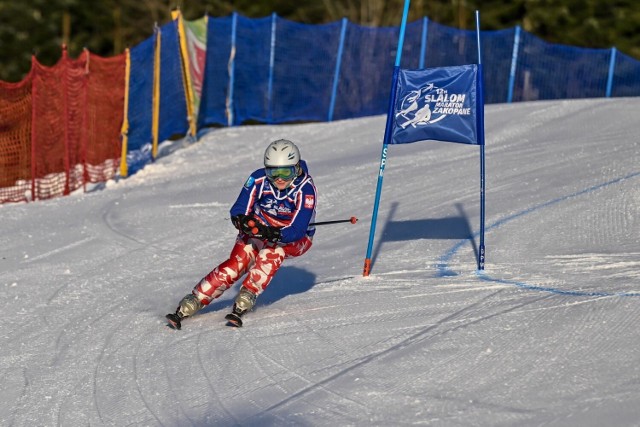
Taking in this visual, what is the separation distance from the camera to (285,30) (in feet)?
80.9

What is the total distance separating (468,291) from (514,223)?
124 inches

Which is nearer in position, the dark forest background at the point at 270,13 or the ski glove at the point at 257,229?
the ski glove at the point at 257,229

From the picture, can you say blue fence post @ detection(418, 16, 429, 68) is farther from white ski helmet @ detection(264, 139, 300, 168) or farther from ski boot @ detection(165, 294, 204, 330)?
ski boot @ detection(165, 294, 204, 330)

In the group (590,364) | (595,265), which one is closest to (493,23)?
(595,265)

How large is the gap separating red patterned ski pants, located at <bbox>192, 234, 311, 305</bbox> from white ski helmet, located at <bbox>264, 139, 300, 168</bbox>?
714mm

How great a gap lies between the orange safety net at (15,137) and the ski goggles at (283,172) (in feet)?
31.9

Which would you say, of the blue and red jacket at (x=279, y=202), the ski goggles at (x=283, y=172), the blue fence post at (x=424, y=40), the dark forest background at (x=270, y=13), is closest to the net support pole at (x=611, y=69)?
the blue fence post at (x=424, y=40)

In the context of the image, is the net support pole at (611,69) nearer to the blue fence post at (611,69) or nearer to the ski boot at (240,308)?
the blue fence post at (611,69)

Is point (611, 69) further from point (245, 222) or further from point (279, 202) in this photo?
point (245, 222)

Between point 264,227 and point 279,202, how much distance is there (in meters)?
0.47

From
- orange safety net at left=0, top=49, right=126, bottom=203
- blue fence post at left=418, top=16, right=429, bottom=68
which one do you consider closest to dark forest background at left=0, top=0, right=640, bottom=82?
blue fence post at left=418, top=16, right=429, bottom=68

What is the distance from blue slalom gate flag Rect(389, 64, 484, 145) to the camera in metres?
10.3

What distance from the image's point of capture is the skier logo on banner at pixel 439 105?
10336 millimetres

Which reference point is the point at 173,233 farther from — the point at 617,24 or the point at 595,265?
the point at 617,24
